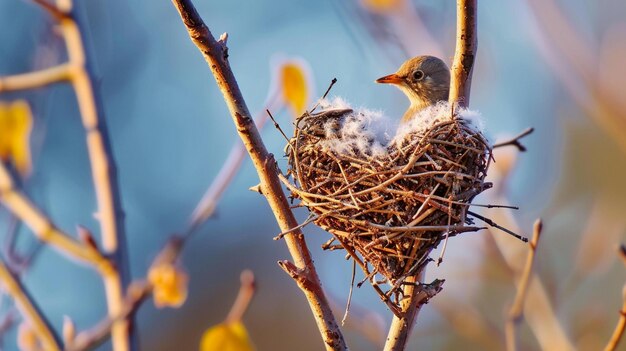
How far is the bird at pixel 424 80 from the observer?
14.3 feet

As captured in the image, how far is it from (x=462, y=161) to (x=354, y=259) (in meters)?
0.51

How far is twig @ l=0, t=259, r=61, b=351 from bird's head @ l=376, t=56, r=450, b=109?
6.75 feet

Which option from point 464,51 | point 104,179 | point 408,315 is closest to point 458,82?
point 464,51

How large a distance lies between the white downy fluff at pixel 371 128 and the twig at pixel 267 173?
0.35 metres

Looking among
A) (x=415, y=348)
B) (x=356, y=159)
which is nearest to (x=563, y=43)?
(x=356, y=159)

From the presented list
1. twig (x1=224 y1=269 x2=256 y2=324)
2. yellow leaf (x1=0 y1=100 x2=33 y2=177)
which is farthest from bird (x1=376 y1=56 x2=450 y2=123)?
yellow leaf (x1=0 y1=100 x2=33 y2=177)

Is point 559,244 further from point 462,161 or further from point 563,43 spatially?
point 462,161

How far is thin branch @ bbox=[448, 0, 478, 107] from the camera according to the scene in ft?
10.4

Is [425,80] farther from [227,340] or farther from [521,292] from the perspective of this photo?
[227,340]

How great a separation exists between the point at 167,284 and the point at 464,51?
134 cm

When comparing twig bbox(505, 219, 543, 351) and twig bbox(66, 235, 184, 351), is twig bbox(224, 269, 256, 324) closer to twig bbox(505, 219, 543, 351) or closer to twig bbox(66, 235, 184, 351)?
twig bbox(66, 235, 184, 351)

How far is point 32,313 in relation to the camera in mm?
2977

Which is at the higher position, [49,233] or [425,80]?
[425,80]

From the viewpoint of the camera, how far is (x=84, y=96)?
354 cm
